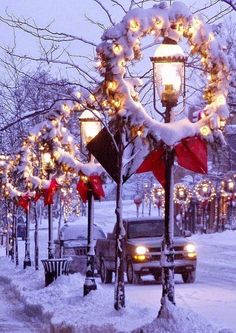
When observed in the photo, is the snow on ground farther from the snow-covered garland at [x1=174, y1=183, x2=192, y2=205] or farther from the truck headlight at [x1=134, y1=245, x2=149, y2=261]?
the snow-covered garland at [x1=174, y1=183, x2=192, y2=205]

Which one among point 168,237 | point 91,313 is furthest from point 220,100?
point 91,313

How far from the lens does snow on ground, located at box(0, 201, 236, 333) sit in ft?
35.1

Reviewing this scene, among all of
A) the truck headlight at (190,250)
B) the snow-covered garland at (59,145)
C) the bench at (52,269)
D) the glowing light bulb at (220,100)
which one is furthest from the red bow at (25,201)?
the glowing light bulb at (220,100)

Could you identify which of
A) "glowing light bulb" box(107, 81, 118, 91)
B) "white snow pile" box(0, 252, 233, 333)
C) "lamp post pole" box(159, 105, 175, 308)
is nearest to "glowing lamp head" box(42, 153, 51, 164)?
"white snow pile" box(0, 252, 233, 333)

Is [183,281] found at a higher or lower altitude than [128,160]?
lower

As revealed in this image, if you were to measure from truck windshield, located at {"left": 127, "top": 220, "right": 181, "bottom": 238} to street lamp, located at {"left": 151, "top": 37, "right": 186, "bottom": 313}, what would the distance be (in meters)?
14.8

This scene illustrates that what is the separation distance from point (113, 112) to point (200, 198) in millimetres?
57959

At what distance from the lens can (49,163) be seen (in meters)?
24.2

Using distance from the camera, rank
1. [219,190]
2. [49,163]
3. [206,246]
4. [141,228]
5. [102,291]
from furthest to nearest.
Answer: [219,190] < [206,246] < [141,228] < [49,163] < [102,291]

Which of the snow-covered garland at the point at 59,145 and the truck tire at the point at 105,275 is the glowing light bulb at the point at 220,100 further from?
the truck tire at the point at 105,275

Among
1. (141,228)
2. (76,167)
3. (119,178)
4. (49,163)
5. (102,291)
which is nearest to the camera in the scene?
(119,178)

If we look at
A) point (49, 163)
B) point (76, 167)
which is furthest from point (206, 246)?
point (76, 167)

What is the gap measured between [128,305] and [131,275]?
33.4 ft

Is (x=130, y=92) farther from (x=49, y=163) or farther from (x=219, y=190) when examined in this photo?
(x=219, y=190)
